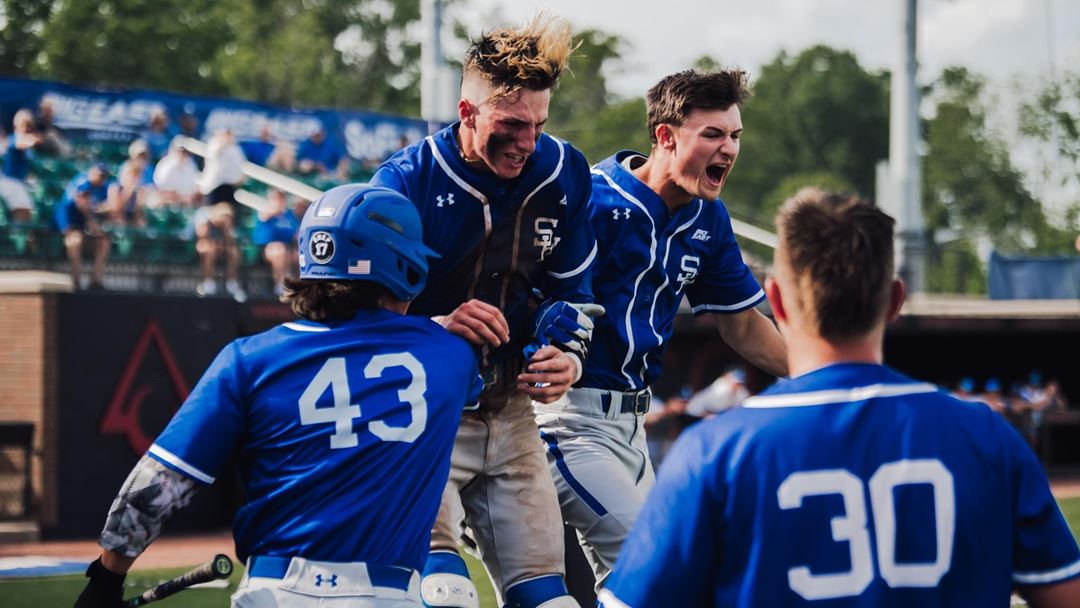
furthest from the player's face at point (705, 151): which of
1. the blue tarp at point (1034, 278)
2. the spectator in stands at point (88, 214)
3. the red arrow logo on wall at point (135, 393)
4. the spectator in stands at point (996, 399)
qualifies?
the blue tarp at point (1034, 278)

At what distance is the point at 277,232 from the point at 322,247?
14.2 m

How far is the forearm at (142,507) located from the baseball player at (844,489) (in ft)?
4.05

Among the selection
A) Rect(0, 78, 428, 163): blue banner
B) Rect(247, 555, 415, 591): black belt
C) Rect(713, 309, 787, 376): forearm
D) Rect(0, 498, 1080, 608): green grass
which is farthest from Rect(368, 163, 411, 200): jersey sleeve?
Rect(0, 78, 428, 163): blue banner

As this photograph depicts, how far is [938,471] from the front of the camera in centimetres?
266

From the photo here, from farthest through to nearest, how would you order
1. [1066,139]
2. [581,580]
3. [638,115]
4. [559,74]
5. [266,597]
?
[638,115]
[1066,139]
[581,580]
[559,74]
[266,597]

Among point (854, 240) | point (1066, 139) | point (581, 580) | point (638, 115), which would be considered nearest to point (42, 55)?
point (638, 115)

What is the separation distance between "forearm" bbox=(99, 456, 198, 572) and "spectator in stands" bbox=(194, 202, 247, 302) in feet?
41.1

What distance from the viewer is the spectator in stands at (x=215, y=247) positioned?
1614cm

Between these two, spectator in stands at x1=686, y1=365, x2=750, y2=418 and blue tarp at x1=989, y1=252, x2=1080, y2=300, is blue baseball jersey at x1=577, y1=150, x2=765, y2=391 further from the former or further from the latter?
blue tarp at x1=989, y1=252, x2=1080, y2=300

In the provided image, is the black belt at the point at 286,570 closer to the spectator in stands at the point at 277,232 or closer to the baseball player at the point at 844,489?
the baseball player at the point at 844,489

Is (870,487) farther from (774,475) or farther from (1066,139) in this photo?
(1066,139)

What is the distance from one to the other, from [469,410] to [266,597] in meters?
1.52

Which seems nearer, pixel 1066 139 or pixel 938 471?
pixel 938 471

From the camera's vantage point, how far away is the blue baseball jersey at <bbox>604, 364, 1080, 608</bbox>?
264 centimetres
